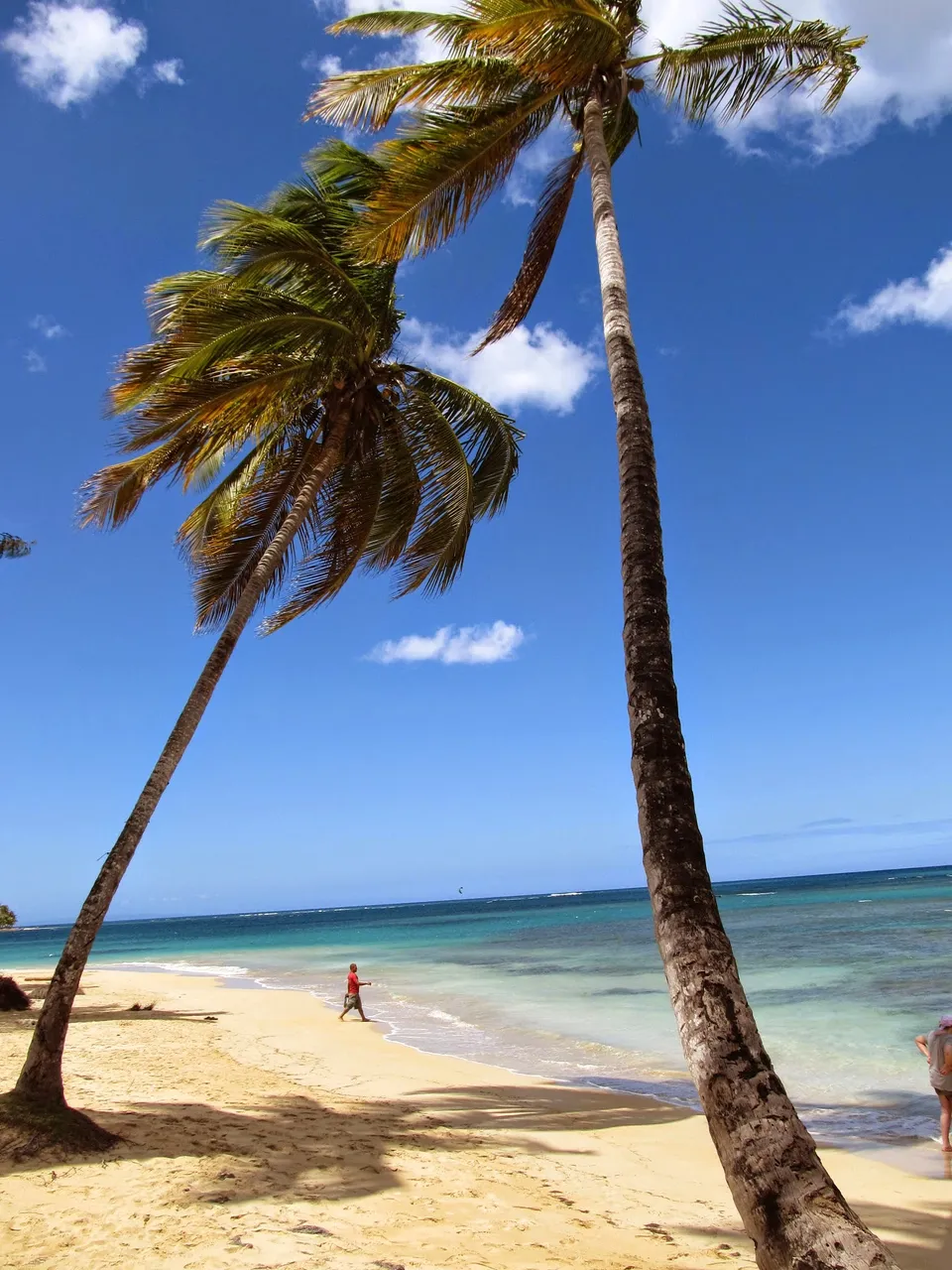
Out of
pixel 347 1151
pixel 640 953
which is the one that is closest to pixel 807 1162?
pixel 347 1151

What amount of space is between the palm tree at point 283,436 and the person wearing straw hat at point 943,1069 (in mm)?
6283

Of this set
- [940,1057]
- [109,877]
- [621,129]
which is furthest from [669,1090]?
[621,129]

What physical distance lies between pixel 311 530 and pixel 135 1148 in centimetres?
644

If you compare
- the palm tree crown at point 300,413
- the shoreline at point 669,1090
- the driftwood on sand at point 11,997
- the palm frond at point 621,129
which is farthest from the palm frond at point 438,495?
the driftwood on sand at point 11,997

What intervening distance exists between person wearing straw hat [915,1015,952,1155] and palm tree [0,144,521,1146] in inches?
247

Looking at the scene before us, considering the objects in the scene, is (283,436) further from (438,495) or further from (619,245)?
(619,245)

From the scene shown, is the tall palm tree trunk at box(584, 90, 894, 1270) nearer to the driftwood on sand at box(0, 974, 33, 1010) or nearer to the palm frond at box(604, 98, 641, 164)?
the palm frond at box(604, 98, 641, 164)

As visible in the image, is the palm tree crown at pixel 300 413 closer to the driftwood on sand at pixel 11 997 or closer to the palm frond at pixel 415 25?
the palm frond at pixel 415 25

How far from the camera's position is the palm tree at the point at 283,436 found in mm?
7766

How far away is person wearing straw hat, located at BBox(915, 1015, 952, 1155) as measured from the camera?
693cm

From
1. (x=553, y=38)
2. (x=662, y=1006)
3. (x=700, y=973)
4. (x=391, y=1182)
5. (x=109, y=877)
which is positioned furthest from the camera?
(x=662, y=1006)

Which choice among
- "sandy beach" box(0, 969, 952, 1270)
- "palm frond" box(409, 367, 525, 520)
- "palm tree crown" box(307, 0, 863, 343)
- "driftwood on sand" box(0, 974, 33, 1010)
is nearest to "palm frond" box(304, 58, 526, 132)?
"palm tree crown" box(307, 0, 863, 343)

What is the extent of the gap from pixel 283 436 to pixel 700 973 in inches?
334

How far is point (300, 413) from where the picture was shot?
33.1 feet
